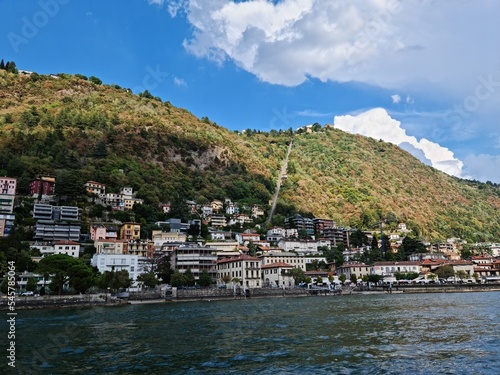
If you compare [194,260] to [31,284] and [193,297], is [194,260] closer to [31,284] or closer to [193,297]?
[193,297]

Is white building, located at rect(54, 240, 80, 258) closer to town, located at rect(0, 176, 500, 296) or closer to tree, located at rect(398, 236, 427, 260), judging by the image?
town, located at rect(0, 176, 500, 296)

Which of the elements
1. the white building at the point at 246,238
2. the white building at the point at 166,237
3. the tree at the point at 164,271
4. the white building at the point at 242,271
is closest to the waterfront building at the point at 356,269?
the white building at the point at 242,271

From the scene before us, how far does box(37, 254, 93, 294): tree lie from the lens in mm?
62250

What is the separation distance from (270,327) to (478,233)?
18404 centimetres

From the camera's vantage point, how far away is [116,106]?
187 metres

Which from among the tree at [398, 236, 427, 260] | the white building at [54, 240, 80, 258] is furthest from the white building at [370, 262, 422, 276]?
the white building at [54, 240, 80, 258]

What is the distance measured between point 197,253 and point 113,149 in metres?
73.7

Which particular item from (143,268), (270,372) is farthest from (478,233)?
(270,372)

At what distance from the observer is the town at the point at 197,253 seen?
74.8 metres

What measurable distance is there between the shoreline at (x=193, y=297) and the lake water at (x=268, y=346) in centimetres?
2185

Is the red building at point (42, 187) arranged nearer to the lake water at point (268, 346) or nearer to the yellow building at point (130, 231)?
the yellow building at point (130, 231)

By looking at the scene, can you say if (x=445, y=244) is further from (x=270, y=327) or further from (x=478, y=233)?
(x=270, y=327)

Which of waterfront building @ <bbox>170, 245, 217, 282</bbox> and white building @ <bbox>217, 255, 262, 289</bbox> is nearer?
waterfront building @ <bbox>170, 245, 217, 282</bbox>

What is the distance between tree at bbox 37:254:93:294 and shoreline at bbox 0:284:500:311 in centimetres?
455
